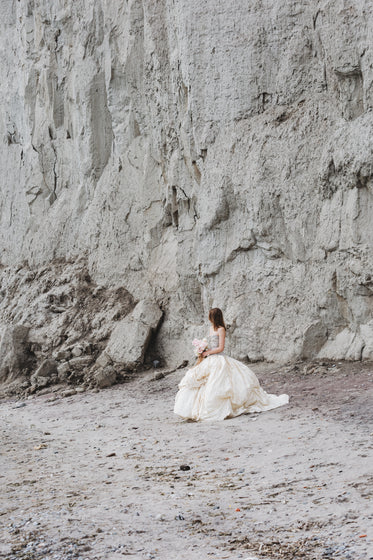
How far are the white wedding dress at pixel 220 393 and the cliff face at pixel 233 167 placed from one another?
8.20 ft

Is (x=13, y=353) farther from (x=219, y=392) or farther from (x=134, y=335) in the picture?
(x=219, y=392)

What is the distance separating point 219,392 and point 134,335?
18.7 feet

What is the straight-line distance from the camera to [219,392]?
8086 millimetres

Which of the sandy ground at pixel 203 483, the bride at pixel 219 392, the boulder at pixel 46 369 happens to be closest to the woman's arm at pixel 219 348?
the bride at pixel 219 392

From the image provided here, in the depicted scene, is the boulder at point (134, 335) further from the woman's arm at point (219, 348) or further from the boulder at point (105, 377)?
the woman's arm at point (219, 348)

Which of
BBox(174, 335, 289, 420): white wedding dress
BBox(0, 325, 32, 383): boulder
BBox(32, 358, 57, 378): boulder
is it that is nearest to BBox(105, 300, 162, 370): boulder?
BBox(32, 358, 57, 378): boulder

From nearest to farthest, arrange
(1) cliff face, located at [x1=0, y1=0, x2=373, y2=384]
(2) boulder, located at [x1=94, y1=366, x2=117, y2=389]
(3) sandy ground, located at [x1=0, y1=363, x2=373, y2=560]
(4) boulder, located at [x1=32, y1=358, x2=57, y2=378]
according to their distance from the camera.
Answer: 1. (3) sandy ground, located at [x1=0, y1=363, x2=373, y2=560]
2. (1) cliff face, located at [x1=0, y1=0, x2=373, y2=384]
3. (2) boulder, located at [x1=94, y1=366, x2=117, y2=389]
4. (4) boulder, located at [x1=32, y1=358, x2=57, y2=378]

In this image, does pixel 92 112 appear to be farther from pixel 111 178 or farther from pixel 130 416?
pixel 130 416

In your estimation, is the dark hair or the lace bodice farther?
the dark hair

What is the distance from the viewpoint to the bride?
26.5 feet

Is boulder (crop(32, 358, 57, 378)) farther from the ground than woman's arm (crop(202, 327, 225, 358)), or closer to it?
closer to it

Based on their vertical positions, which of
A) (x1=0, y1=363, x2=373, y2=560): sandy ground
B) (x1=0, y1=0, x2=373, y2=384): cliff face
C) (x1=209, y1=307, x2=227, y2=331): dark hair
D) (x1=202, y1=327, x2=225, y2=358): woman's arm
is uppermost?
(x1=0, y1=0, x2=373, y2=384): cliff face

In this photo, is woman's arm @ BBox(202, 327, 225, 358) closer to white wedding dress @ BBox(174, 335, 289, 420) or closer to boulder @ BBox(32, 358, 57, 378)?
white wedding dress @ BBox(174, 335, 289, 420)

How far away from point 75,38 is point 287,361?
12907 mm
